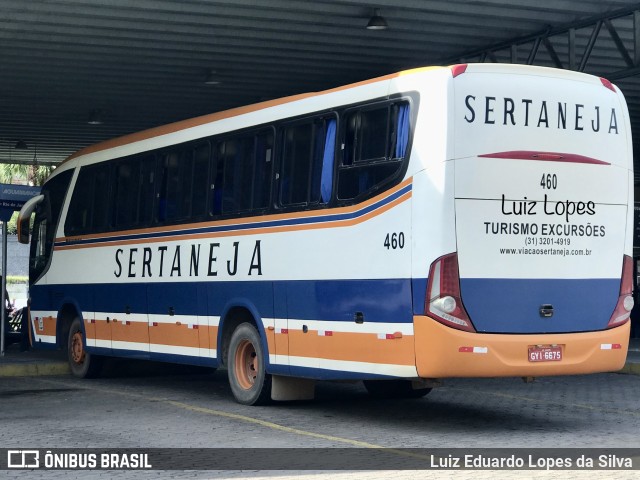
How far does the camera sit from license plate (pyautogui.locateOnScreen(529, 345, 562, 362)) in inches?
474

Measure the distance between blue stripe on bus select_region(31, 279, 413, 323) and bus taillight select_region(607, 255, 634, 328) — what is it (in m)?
2.27

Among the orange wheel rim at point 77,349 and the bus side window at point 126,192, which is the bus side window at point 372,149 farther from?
the orange wheel rim at point 77,349

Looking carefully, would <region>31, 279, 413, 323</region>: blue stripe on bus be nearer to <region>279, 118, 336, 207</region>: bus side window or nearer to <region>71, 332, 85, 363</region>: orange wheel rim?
<region>71, 332, 85, 363</region>: orange wheel rim

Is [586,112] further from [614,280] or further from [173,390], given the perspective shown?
[173,390]

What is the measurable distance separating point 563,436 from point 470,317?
142cm

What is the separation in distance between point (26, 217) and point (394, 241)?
34.1 ft

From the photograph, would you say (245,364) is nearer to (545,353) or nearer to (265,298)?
(265,298)

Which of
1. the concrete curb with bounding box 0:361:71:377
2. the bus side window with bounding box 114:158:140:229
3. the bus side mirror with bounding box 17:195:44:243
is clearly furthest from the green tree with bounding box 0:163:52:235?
the bus side window with bounding box 114:158:140:229

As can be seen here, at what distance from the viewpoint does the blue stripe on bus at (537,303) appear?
1192 centimetres

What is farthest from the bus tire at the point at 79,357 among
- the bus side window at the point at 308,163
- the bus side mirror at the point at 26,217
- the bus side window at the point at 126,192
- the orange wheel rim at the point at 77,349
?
the bus side window at the point at 308,163

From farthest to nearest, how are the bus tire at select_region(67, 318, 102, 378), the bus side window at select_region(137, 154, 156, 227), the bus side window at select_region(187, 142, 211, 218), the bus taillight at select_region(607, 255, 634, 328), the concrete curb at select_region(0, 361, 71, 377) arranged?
the concrete curb at select_region(0, 361, 71, 377)
the bus tire at select_region(67, 318, 102, 378)
the bus side window at select_region(137, 154, 156, 227)
the bus side window at select_region(187, 142, 211, 218)
the bus taillight at select_region(607, 255, 634, 328)

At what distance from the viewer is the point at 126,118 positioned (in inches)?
1109

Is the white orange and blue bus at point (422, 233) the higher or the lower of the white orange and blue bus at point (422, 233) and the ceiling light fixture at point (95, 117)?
the lower

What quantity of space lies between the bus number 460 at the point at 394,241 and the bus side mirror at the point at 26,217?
33.0ft
